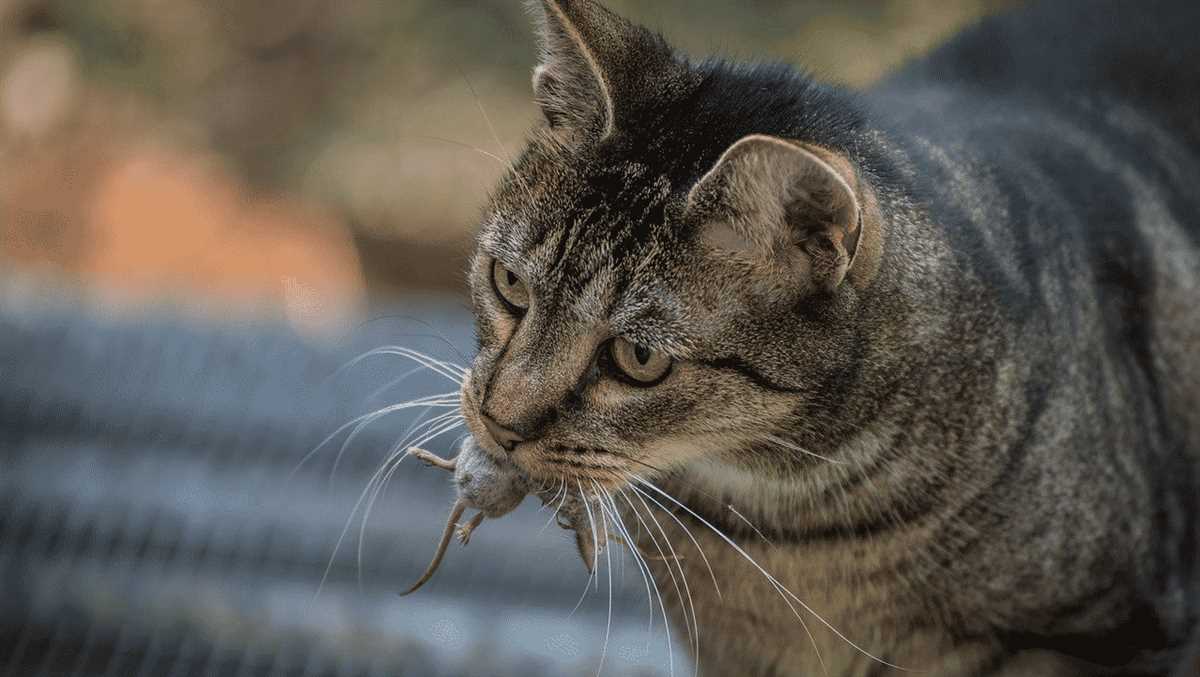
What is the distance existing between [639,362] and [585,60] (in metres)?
0.33

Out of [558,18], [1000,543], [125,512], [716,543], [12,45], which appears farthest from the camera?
[12,45]

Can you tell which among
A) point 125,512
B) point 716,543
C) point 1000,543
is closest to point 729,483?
point 716,543

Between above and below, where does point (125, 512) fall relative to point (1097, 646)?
below

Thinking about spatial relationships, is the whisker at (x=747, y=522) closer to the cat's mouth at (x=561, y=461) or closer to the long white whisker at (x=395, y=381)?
the cat's mouth at (x=561, y=461)

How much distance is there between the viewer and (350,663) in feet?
7.38

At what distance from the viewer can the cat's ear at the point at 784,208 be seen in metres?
1.23

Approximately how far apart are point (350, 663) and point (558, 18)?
4.15ft

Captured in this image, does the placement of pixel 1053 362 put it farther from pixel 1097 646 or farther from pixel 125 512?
pixel 125 512

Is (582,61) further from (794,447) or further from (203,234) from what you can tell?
(203,234)

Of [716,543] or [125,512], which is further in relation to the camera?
[125,512]

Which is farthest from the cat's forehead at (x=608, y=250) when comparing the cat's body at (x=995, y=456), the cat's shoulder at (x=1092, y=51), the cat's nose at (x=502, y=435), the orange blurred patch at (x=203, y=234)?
the orange blurred patch at (x=203, y=234)

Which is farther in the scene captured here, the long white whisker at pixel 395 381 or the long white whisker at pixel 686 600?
the long white whisker at pixel 395 381

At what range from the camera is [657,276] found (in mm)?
1368

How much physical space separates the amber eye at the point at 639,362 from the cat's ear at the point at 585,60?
24cm
